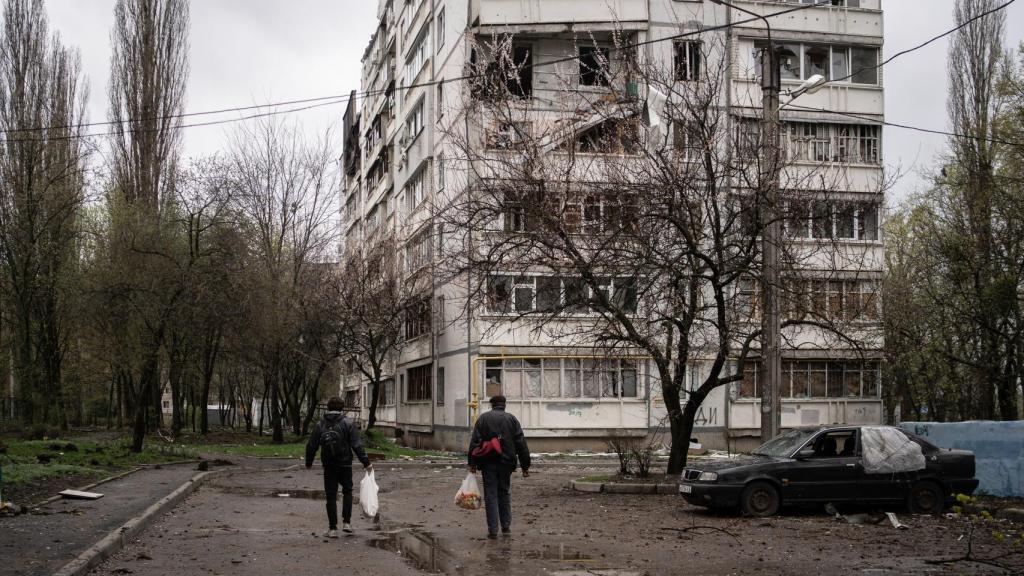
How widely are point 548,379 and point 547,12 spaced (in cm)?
1268

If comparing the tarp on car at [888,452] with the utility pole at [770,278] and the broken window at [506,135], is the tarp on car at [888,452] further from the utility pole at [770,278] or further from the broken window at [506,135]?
the broken window at [506,135]

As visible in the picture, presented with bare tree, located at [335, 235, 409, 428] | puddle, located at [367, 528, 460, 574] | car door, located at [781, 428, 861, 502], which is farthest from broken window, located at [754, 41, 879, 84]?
puddle, located at [367, 528, 460, 574]

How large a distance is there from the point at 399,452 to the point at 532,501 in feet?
55.1

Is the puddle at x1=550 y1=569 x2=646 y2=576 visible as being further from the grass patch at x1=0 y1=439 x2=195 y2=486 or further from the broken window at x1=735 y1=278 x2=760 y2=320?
the grass patch at x1=0 y1=439 x2=195 y2=486

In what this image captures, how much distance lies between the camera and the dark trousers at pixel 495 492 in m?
12.6

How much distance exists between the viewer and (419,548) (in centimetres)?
1170

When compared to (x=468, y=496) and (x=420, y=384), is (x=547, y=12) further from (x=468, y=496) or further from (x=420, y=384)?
(x=468, y=496)

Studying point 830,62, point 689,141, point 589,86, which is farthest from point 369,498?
point 830,62

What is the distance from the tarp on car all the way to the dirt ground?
81 centimetres

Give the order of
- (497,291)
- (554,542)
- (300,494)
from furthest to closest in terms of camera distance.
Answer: (497,291) < (300,494) < (554,542)

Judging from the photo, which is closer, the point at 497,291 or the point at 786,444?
the point at 786,444

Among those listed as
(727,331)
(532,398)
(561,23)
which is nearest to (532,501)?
(727,331)

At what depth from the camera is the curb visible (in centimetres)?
935

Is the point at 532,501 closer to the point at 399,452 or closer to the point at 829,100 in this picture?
the point at 399,452
